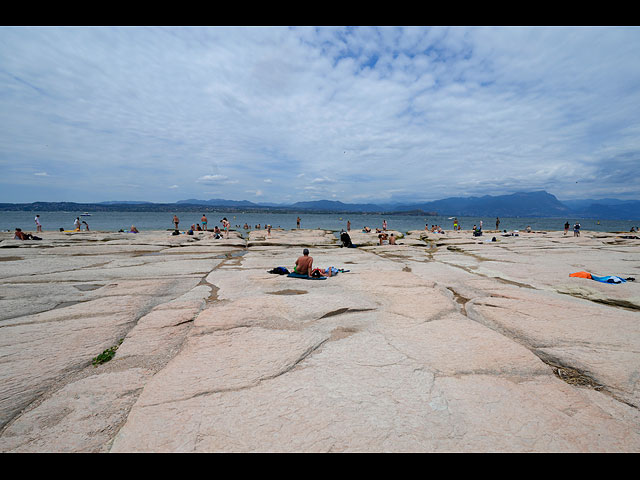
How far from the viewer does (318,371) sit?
2.85 meters

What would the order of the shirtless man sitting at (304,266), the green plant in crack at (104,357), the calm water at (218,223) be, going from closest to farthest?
the green plant in crack at (104,357), the shirtless man sitting at (304,266), the calm water at (218,223)

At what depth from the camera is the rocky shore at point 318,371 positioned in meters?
2.01

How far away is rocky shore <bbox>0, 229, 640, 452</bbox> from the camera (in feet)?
6.59

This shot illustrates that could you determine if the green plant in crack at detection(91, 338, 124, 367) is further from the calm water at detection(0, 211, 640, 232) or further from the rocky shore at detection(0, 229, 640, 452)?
the calm water at detection(0, 211, 640, 232)

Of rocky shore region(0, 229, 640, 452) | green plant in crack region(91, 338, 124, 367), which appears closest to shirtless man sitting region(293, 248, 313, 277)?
rocky shore region(0, 229, 640, 452)

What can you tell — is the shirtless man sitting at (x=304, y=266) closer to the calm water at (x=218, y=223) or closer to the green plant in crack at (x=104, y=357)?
the green plant in crack at (x=104, y=357)

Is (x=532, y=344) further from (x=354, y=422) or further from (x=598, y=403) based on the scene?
(x=354, y=422)

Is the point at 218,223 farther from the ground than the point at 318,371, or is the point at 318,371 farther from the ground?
the point at 218,223

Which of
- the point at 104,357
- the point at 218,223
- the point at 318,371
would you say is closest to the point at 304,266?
the point at 318,371

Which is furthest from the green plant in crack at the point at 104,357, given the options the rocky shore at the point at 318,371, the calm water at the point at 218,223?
the calm water at the point at 218,223

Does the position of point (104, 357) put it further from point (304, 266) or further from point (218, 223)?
point (218, 223)
